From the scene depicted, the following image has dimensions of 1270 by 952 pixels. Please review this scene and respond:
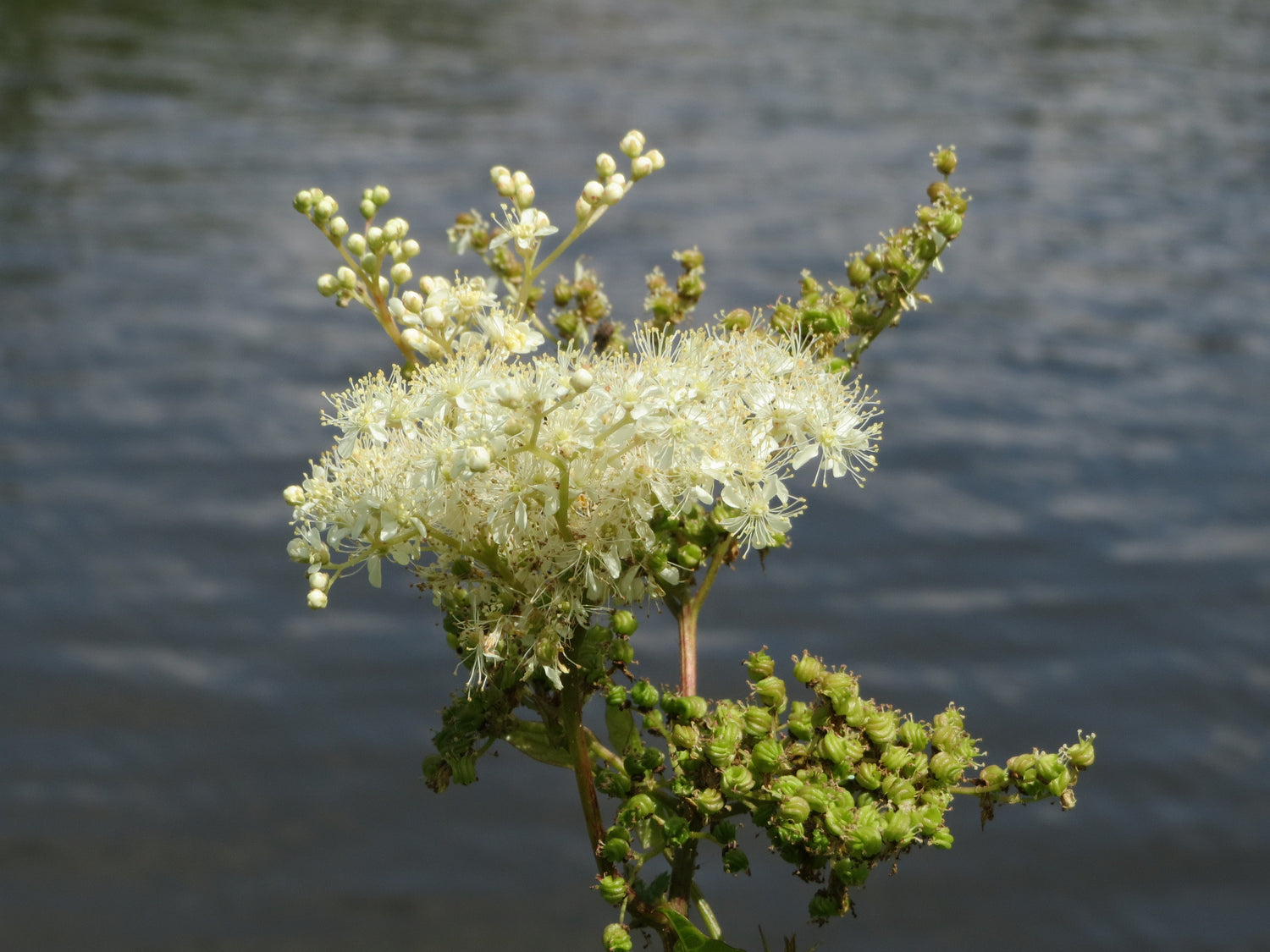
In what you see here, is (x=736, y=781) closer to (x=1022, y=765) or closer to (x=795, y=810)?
(x=795, y=810)

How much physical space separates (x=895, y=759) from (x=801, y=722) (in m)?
0.09

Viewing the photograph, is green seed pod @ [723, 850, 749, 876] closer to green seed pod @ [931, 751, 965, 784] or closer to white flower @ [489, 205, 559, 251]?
green seed pod @ [931, 751, 965, 784]

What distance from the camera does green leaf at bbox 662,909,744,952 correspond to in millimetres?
1112

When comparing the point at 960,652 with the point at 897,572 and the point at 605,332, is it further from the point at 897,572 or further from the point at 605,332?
the point at 605,332

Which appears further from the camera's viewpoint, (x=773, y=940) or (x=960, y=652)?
(x=960, y=652)

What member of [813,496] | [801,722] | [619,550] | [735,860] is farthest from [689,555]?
[813,496]

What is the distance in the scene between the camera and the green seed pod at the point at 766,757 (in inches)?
42.9

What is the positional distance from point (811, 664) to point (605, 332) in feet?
1.72

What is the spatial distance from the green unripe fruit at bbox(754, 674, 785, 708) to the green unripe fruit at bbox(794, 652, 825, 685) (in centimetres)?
2

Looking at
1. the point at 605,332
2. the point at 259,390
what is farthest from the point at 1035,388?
the point at 605,332

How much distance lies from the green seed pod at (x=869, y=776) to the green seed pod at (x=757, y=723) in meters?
0.09

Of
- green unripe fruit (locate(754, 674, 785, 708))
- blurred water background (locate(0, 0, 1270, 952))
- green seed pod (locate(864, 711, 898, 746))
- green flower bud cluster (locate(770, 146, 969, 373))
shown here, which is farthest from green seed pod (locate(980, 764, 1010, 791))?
blurred water background (locate(0, 0, 1270, 952))

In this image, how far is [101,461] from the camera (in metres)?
7.55

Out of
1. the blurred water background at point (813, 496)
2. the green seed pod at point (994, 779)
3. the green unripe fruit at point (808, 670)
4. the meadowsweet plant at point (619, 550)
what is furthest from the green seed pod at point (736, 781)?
the blurred water background at point (813, 496)
